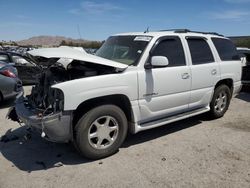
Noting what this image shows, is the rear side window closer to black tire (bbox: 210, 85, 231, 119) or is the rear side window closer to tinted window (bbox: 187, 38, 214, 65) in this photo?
tinted window (bbox: 187, 38, 214, 65)

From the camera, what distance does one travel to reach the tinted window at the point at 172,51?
5154mm

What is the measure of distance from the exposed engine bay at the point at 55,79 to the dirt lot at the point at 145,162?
653 millimetres

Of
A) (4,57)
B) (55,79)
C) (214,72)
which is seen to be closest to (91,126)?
(55,79)

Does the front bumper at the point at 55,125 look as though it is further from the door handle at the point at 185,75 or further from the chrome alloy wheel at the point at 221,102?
the chrome alloy wheel at the point at 221,102

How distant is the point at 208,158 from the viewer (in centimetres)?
452

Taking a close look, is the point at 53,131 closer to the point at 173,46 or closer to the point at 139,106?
the point at 139,106

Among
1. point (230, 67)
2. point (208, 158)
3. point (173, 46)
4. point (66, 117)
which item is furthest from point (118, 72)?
point (230, 67)

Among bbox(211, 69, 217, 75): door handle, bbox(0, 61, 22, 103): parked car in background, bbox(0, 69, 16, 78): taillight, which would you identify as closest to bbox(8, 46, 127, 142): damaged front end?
bbox(211, 69, 217, 75): door handle

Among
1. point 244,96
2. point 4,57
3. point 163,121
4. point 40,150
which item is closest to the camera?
point 40,150

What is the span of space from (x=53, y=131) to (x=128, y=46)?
2.13 metres

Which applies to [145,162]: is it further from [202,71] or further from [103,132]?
[202,71]

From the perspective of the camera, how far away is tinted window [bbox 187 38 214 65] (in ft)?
18.8

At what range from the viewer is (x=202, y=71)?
19.1ft

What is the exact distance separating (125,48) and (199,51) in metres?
1.63
